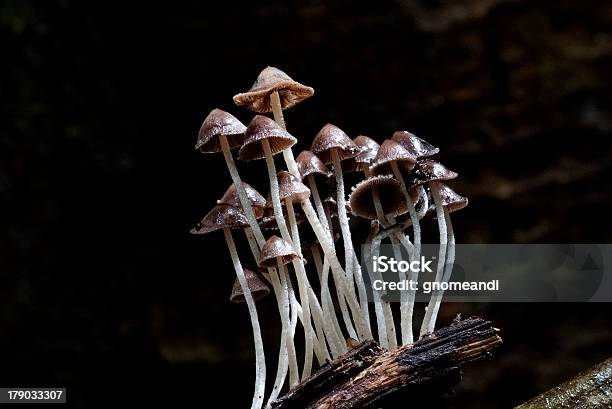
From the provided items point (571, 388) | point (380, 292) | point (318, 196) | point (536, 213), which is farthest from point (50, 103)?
point (571, 388)

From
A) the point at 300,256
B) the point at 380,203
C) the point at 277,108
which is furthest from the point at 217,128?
the point at 380,203

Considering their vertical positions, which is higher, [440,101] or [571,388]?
[440,101]

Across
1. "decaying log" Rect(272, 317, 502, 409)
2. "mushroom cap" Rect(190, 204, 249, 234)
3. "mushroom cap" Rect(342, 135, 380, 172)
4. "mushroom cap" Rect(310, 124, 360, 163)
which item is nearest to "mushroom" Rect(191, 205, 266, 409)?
"mushroom cap" Rect(190, 204, 249, 234)

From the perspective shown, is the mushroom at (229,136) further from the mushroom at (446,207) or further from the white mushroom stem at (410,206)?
the mushroom at (446,207)

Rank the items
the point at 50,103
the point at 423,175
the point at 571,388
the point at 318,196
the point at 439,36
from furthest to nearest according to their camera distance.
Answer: the point at 50,103 → the point at 439,36 → the point at 318,196 → the point at 423,175 → the point at 571,388

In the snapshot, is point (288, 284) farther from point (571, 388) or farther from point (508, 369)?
point (508, 369)

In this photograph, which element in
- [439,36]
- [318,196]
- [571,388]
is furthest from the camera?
[439,36]

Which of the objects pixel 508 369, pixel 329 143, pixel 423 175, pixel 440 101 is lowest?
pixel 508 369

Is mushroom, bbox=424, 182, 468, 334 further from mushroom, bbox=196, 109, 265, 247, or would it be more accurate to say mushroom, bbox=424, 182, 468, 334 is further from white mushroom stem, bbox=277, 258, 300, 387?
mushroom, bbox=196, 109, 265, 247
